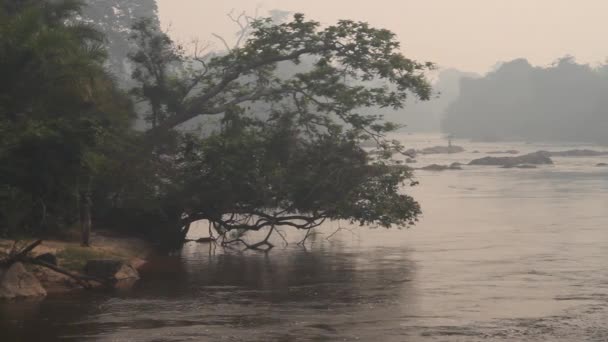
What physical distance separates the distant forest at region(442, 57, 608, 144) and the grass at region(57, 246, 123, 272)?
106 m

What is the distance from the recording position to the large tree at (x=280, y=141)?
32.7m

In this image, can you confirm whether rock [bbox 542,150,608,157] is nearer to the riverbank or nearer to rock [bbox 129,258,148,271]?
the riverbank

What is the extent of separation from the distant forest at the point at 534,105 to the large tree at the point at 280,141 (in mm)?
95956

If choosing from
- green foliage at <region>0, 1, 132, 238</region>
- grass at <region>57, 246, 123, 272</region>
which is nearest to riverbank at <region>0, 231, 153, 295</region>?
grass at <region>57, 246, 123, 272</region>

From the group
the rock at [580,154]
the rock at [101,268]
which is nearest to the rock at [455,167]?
the rock at [580,154]

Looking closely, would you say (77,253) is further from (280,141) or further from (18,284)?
(280,141)

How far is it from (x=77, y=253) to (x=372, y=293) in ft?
28.4

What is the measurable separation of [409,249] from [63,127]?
16372 millimetres

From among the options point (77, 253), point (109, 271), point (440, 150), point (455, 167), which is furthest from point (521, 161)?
point (109, 271)

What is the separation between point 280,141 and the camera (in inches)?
1332

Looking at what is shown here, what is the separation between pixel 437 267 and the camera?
98.9 ft

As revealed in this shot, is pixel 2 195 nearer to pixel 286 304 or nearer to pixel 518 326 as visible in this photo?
pixel 286 304

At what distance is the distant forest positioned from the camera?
13425 cm

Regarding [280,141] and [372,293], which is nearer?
[372,293]
